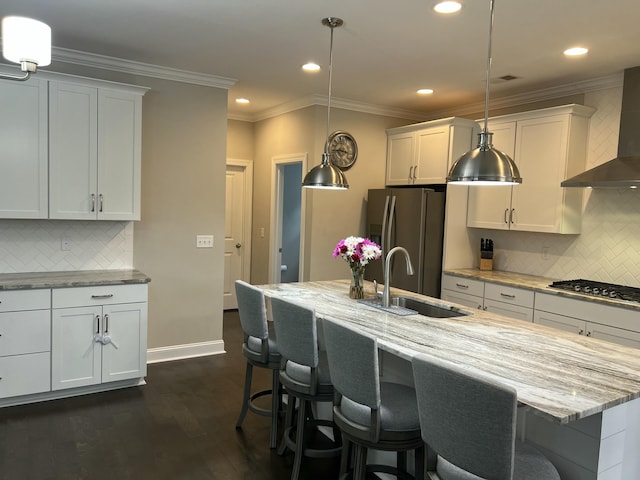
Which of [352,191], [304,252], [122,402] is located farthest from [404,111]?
[122,402]

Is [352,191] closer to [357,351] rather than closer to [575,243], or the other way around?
[575,243]

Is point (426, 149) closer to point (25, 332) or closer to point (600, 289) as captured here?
point (600, 289)

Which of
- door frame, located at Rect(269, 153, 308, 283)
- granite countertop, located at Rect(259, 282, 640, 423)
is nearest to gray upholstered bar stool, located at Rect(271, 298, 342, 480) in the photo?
granite countertop, located at Rect(259, 282, 640, 423)

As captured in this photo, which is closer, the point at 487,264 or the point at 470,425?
the point at 470,425

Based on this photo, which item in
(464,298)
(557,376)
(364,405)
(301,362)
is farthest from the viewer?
(464,298)

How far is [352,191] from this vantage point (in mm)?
5477

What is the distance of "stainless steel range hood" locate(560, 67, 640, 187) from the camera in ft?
12.0

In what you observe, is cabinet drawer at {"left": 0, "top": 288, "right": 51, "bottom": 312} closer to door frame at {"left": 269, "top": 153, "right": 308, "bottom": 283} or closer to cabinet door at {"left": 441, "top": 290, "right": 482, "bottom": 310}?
door frame at {"left": 269, "top": 153, "right": 308, "bottom": 283}

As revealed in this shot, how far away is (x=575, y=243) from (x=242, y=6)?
11.4ft

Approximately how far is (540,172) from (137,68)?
367cm

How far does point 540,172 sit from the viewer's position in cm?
438

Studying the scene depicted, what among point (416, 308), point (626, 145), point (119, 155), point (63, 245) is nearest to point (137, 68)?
point (119, 155)

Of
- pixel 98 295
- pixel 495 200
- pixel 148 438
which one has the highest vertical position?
pixel 495 200

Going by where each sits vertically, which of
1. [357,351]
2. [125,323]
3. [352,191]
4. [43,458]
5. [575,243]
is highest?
[352,191]
